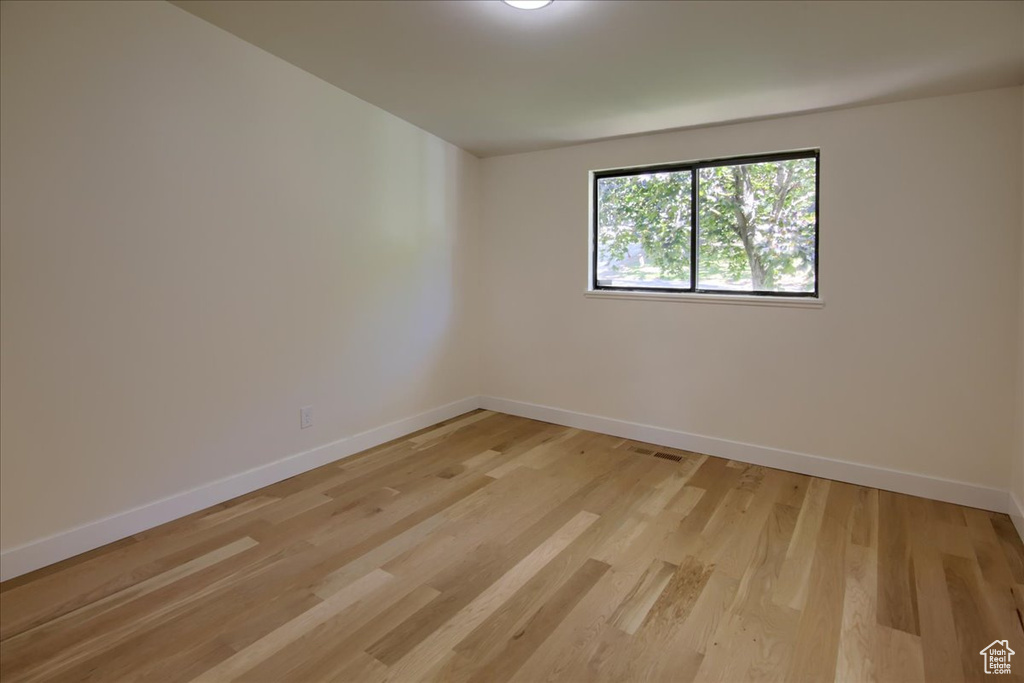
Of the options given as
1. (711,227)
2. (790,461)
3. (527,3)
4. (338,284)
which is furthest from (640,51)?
(790,461)

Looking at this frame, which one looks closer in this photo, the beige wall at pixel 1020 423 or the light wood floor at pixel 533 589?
the light wood floor at pixel 533 589

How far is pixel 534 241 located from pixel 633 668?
129 inches

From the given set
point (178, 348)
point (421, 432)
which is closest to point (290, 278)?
point (178, 348)

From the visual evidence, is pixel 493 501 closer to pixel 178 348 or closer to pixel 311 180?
pixel 178 348

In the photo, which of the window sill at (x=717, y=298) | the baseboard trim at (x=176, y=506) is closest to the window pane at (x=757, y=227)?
the window sill at (x=717, y=298)

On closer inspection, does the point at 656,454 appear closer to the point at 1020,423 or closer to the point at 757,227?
the point at 757,227

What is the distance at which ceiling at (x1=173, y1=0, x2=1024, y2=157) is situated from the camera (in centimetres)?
222

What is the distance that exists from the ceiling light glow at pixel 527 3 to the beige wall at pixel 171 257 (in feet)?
4.79

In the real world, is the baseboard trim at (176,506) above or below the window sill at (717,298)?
below

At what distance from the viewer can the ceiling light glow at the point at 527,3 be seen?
2.18m

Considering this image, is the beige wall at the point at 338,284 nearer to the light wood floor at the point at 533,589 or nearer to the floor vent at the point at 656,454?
the floor vent at the point at 656,454

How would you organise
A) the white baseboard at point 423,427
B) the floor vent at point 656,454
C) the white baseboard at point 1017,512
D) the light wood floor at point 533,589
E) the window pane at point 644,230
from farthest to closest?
the window pane at point 644,230 < the floor vent at point 656,454 < the white baseboard at point 1017,512 < the white baseboard at point 423,427 < the light wood floor at point 533,589

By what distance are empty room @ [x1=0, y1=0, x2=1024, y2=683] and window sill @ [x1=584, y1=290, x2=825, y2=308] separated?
0.04m

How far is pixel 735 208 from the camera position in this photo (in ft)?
11.8
